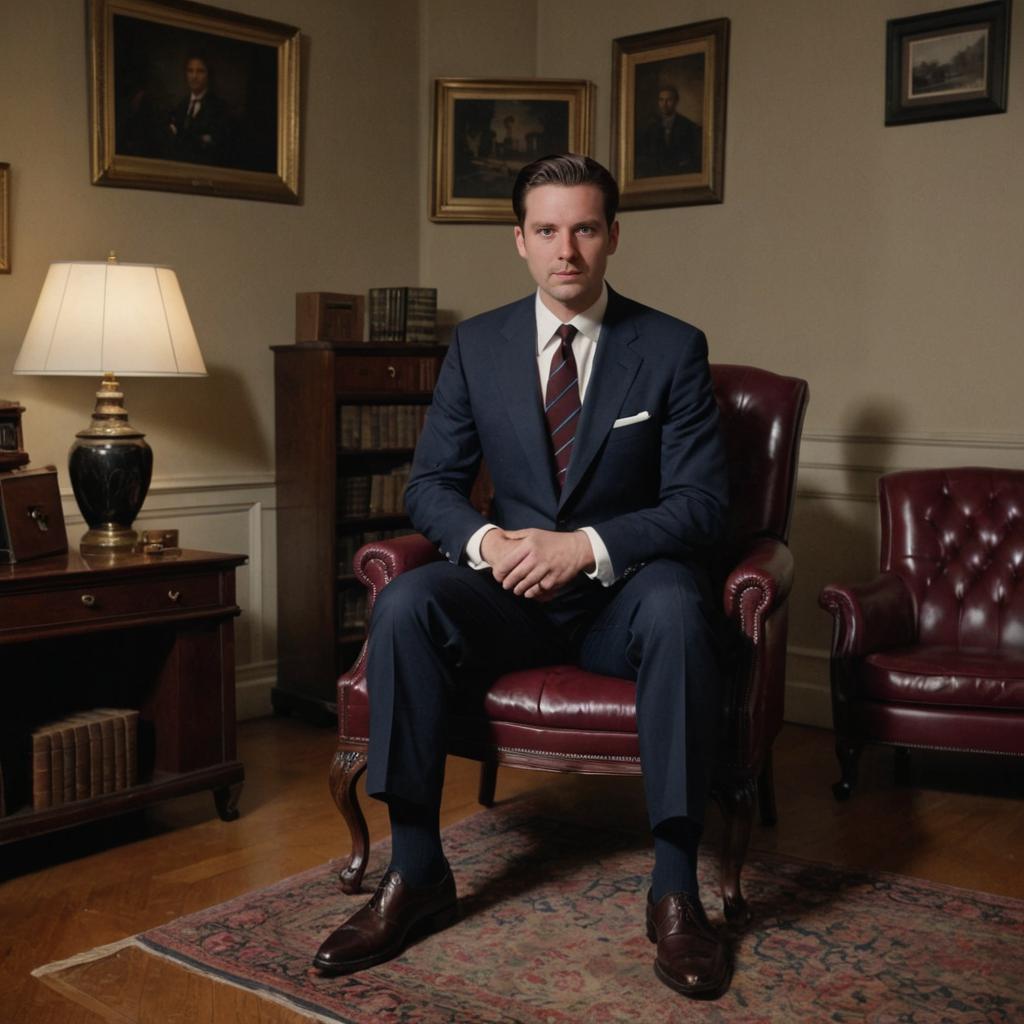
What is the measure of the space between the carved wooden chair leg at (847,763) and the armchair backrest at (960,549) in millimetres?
505

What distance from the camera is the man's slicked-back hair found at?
120 inches

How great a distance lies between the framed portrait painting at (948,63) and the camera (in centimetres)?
434

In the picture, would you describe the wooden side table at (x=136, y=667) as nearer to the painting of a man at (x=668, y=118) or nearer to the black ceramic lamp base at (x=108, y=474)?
the black ceramic lamp base at (x=108, y=474)

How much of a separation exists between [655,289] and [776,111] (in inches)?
32.7

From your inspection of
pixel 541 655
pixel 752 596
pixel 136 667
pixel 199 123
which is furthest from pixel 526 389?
pixel 199 123

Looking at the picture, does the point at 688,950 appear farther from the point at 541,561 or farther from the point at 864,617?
the point at 864,617

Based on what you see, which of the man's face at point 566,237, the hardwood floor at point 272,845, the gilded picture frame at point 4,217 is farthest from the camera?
the gilded picture frame at point 4,217

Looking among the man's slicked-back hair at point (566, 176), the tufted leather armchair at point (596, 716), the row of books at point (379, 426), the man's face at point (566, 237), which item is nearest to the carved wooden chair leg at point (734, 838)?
the tufted leather armchair at point (596, 716)

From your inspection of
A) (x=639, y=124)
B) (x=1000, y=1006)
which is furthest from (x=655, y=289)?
(x=1000, y=1006)

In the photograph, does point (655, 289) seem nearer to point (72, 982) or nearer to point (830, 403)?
point (830, 403)

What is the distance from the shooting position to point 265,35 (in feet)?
15.9

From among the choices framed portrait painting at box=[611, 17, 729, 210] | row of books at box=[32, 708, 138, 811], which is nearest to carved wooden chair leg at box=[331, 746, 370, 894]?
row of books at box=[32, 708, 138, 811]

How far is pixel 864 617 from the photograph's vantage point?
3.90 meters

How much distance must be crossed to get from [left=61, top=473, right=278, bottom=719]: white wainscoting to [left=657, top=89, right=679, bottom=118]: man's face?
7.01 feet
